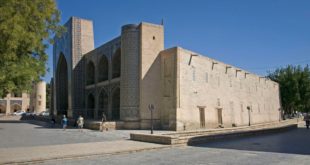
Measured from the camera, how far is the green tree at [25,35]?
7.77 m

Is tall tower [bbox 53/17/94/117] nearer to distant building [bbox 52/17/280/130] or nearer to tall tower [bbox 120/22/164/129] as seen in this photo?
distant building [bbox 52/17/280/130]

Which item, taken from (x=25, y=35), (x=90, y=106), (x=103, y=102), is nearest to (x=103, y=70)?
(x=103, y=102)

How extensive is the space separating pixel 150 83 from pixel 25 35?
60.2 feet

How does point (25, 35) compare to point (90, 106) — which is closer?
point (25, 35)

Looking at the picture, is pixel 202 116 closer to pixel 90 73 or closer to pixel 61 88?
pixel 90 73

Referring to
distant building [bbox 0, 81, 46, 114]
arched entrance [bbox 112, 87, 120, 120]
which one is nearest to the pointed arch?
arched entrance [bbox 112, 87, 120, 120]

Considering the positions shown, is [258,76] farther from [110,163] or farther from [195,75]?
[110,163]

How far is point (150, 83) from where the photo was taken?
26203 mm

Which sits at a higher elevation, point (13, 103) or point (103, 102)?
point (13, 103)

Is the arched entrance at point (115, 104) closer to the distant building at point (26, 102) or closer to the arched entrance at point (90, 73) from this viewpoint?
the arched entrance at point (90, 73)

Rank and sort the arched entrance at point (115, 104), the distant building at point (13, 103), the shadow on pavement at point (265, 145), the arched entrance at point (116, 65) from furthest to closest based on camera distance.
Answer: the distant building at point (13, 103)
the arched entrance at point (116, 65)
the arched entrance at point (115, 104)
the shadow on pavement at point (265, 145)

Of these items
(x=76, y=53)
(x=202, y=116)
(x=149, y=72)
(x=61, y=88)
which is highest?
(x=76, y=53)

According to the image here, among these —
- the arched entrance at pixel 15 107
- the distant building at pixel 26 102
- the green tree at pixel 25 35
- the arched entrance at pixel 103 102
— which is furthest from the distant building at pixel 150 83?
the arched entrance at pixel 15 107

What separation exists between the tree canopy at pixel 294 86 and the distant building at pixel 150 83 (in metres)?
13.6
